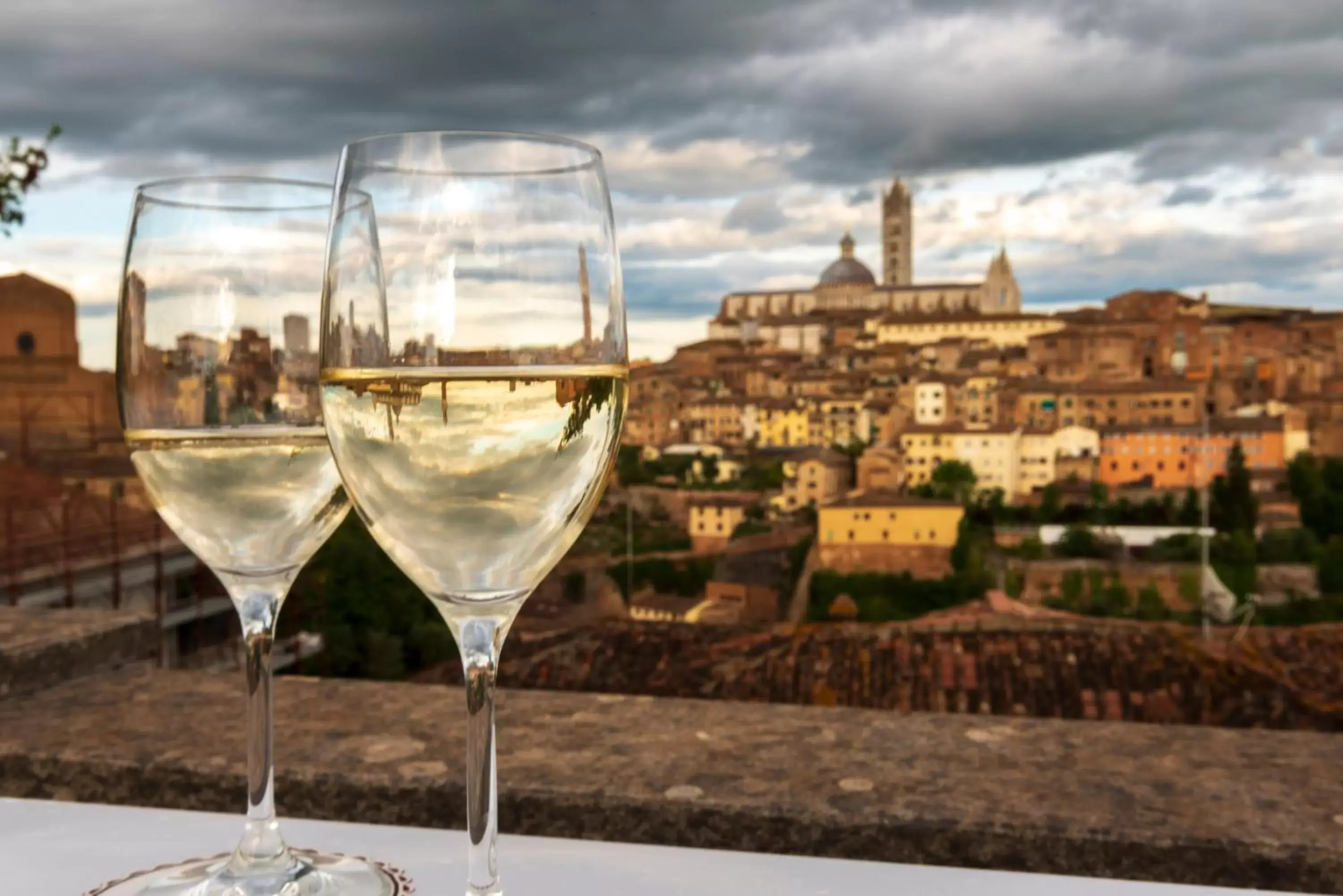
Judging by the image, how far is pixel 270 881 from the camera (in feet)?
1.34

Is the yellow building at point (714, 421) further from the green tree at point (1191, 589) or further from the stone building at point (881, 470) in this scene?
the green tree at point (1191, 589)

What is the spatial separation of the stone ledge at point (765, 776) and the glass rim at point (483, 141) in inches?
18.7

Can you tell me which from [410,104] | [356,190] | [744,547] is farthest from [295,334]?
[744,547]

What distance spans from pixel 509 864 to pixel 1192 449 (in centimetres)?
418

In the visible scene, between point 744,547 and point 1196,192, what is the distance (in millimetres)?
1986

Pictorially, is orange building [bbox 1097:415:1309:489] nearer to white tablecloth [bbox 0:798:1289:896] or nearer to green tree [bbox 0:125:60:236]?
green tree [bbox 0:125:60:236]

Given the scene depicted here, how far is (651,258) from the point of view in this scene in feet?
14.1

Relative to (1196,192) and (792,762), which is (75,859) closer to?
(792,762)

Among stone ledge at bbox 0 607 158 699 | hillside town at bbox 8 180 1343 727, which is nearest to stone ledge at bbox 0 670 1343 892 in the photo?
stone ledge at bbox 0 607 158 699

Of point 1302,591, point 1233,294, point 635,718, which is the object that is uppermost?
point 1233,294

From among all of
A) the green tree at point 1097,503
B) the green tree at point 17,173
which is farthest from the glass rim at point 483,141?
the green tree at point 1097,503

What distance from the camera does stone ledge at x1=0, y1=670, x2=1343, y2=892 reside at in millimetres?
666

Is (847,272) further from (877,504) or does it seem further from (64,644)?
(64,644)

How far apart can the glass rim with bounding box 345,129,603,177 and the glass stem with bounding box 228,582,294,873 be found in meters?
0.18
